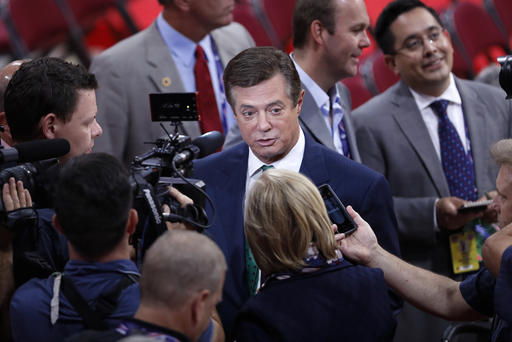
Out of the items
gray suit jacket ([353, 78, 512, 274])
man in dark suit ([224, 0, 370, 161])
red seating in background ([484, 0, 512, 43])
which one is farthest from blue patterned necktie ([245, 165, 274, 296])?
red seating in background ([484, 0, 512, 43])

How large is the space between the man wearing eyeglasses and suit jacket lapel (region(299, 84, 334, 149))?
45 centimetres

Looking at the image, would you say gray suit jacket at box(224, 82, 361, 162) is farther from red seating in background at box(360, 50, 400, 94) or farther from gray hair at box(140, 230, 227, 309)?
red seating in background at box(360, 50, 400, 94)

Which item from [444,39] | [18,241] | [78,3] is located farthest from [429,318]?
[78,3]

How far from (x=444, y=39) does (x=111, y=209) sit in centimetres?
209

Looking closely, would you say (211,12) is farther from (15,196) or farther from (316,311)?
(316,311)

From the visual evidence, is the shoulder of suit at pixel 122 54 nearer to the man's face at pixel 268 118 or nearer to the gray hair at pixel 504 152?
the man's face at pixel 268 118

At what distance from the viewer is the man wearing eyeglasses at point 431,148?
9.63 ft

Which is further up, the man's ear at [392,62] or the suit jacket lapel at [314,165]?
the man's ear at [392,62]

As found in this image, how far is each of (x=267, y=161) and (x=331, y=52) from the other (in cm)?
87

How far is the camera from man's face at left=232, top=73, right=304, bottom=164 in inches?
86.0

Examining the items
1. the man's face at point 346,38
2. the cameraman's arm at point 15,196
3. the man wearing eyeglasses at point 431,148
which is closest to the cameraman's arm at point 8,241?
the cameraman's arm at point 15,196

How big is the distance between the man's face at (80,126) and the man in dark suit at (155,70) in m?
0.93

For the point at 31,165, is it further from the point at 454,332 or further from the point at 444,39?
the point at 444,39

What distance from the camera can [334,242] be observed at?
5.88ft
